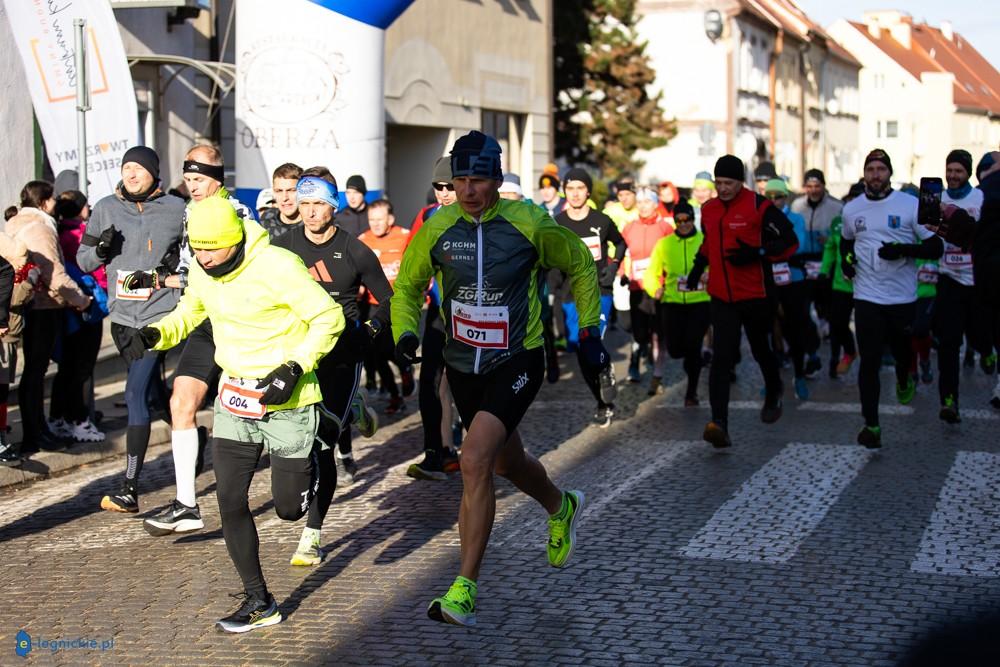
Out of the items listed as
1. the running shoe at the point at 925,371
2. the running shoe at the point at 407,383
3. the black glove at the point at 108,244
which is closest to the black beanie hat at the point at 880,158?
the running shoe at the point at 407,383

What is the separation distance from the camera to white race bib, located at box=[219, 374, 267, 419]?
5.58 metres

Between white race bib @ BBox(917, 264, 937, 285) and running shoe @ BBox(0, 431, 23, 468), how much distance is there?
6.80m

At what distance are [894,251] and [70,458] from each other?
18.5 ft

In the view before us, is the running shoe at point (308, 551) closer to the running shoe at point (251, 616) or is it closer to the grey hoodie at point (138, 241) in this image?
the running shoe at point (251, 616)

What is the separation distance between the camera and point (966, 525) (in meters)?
7.27

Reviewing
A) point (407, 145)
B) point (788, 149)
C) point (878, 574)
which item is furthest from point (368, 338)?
point (788, 149)

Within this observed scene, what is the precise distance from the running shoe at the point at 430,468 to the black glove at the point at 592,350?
2831mm

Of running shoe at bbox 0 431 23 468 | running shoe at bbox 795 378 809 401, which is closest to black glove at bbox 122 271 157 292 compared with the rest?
running shoe at bbox 0 431 23 468

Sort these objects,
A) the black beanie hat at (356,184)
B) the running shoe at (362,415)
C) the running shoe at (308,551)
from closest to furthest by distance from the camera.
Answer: the running shoe at (308,551)
the running shoe at (362,415)
the black beanie hat at (356,184)

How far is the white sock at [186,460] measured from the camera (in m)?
7.15

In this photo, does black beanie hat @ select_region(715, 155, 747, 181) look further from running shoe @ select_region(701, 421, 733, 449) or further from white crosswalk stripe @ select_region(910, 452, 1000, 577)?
white crosswalk stripe @ select_region(910, 452, 1000, 577)

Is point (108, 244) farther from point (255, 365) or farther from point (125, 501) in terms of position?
point (255, 365)

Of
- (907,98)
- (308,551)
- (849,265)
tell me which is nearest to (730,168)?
(849,265)

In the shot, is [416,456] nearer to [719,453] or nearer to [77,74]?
[719,453]
